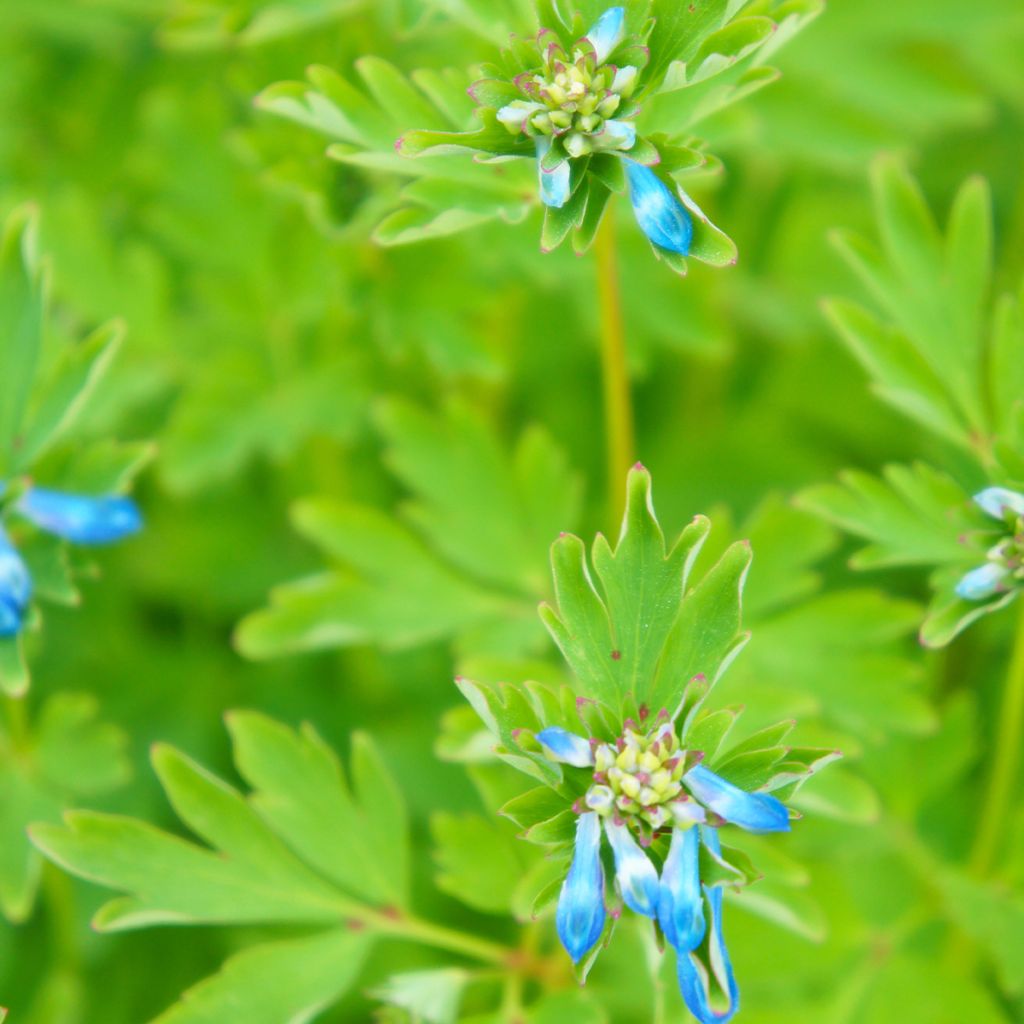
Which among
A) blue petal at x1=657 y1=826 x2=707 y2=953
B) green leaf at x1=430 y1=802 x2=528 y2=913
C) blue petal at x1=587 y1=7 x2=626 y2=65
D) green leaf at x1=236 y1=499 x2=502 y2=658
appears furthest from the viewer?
green leaf at x1=236 y1=499 x2=502 y2=658

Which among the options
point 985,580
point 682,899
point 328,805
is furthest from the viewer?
point 328,805

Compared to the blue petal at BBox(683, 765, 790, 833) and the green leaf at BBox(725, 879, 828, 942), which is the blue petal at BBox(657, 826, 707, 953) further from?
the green leaf at BBox(725, 879, 828, 942)

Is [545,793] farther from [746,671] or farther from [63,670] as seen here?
[63,670]

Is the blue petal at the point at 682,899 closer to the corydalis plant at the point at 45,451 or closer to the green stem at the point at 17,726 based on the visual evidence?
the corydalis plant at the point at 45,451

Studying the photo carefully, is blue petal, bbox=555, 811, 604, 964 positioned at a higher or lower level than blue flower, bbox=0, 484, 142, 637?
lower

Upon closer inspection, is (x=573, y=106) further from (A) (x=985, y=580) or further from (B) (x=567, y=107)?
(A) (x=985, y=580)

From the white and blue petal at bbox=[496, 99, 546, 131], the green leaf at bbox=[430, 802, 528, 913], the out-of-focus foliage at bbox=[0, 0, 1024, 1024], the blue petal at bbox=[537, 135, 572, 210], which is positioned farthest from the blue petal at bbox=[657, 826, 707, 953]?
the white and blue petal at bbox=[496, 99, 546, 131]

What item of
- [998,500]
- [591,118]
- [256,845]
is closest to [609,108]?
[591,118]
